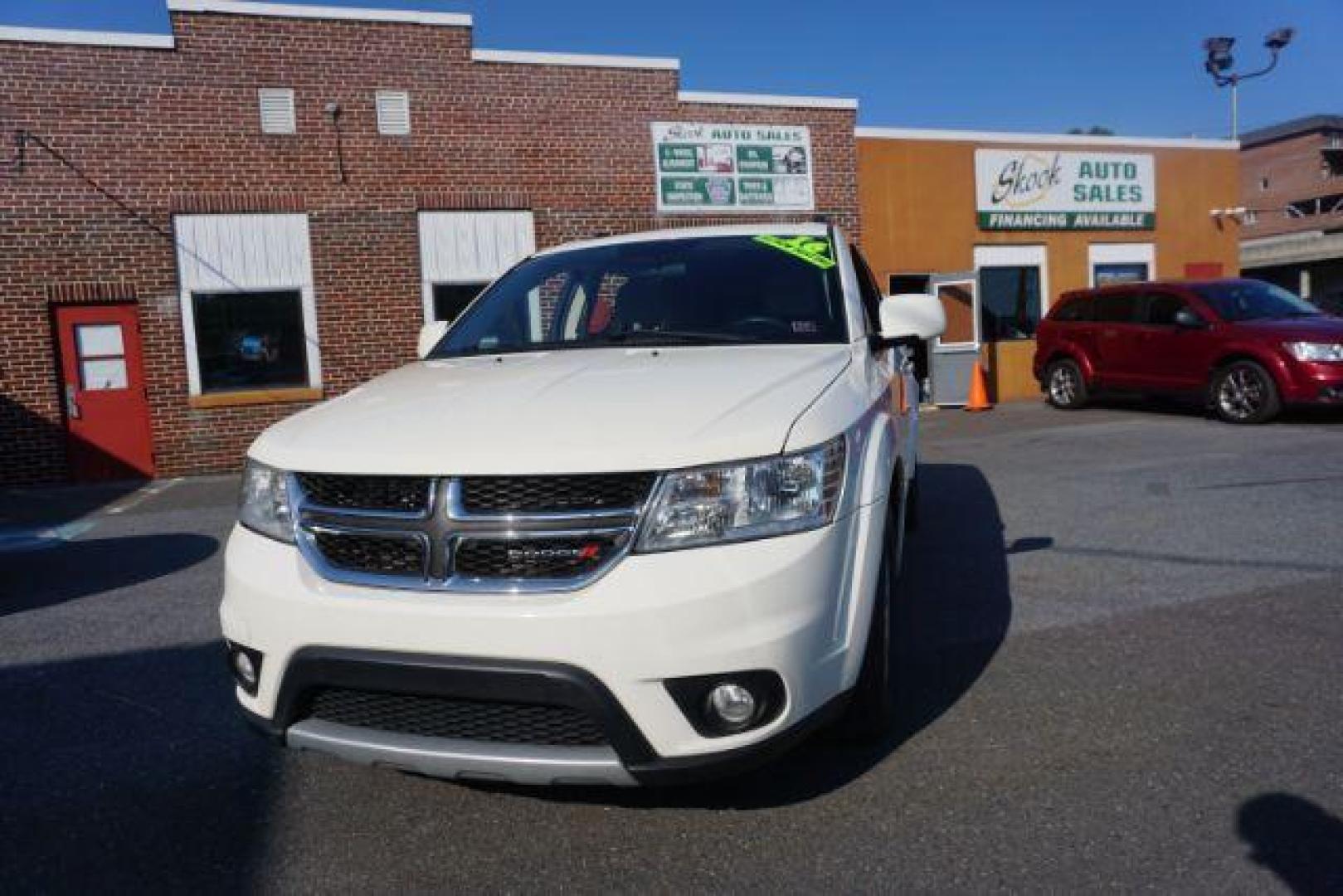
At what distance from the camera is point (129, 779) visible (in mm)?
3078

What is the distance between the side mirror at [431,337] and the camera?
13.1ft

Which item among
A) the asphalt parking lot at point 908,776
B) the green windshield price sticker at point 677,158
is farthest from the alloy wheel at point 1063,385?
the asphalt parking lot at point 908,776

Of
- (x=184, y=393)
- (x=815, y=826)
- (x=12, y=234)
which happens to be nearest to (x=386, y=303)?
(x=184, y=393)

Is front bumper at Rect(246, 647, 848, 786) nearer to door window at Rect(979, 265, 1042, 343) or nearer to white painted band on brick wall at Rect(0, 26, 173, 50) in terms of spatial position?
white painted band on brick wall at Rect(0, 26, 173, 50)

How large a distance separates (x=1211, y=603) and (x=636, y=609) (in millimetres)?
3383

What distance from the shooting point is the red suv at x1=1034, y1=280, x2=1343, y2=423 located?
10.5 metres

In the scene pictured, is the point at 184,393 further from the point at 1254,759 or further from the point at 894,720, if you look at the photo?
the point at 1254,759

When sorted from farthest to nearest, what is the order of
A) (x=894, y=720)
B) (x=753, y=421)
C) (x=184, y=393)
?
(x=184, y=393), (x=894, y=720), (x=753, y=421)

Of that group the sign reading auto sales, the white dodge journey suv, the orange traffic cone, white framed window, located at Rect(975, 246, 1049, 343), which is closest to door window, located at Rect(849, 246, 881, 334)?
the white dodge journey suv

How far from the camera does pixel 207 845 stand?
2.63m

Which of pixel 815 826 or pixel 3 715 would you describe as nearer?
pixel 815 826

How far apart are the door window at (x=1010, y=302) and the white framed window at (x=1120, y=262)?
124 cm

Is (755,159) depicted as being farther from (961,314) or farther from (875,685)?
(875,685)

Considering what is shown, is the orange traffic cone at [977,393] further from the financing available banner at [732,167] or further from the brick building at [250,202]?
the brick building at [250,202]
